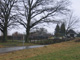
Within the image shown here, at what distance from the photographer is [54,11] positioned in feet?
116

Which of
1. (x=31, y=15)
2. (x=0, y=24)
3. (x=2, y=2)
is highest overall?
(x=2, y=2)

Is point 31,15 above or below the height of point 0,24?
above

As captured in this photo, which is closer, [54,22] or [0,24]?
[0,24]

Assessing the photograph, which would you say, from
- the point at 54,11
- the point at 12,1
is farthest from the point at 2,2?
the point at 54,11

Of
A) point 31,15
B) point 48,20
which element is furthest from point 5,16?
point 48,20

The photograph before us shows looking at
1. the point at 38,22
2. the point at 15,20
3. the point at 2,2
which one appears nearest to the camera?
the point at 2,2

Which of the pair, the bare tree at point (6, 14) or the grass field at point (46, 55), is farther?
the bare tree at point (6, 14)

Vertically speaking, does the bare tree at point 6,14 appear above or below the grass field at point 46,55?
above

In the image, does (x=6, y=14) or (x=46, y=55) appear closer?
(x=46, y=55)

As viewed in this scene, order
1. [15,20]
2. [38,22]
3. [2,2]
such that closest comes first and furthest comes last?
[2,2] → [15,20] → [38,22]

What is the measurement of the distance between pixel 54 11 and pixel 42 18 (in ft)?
10.5

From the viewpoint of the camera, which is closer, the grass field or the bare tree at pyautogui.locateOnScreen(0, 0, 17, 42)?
Result: the grass field

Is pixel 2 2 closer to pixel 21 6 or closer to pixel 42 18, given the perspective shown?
pixel 21 6

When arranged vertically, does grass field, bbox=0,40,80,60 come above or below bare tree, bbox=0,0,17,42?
below
